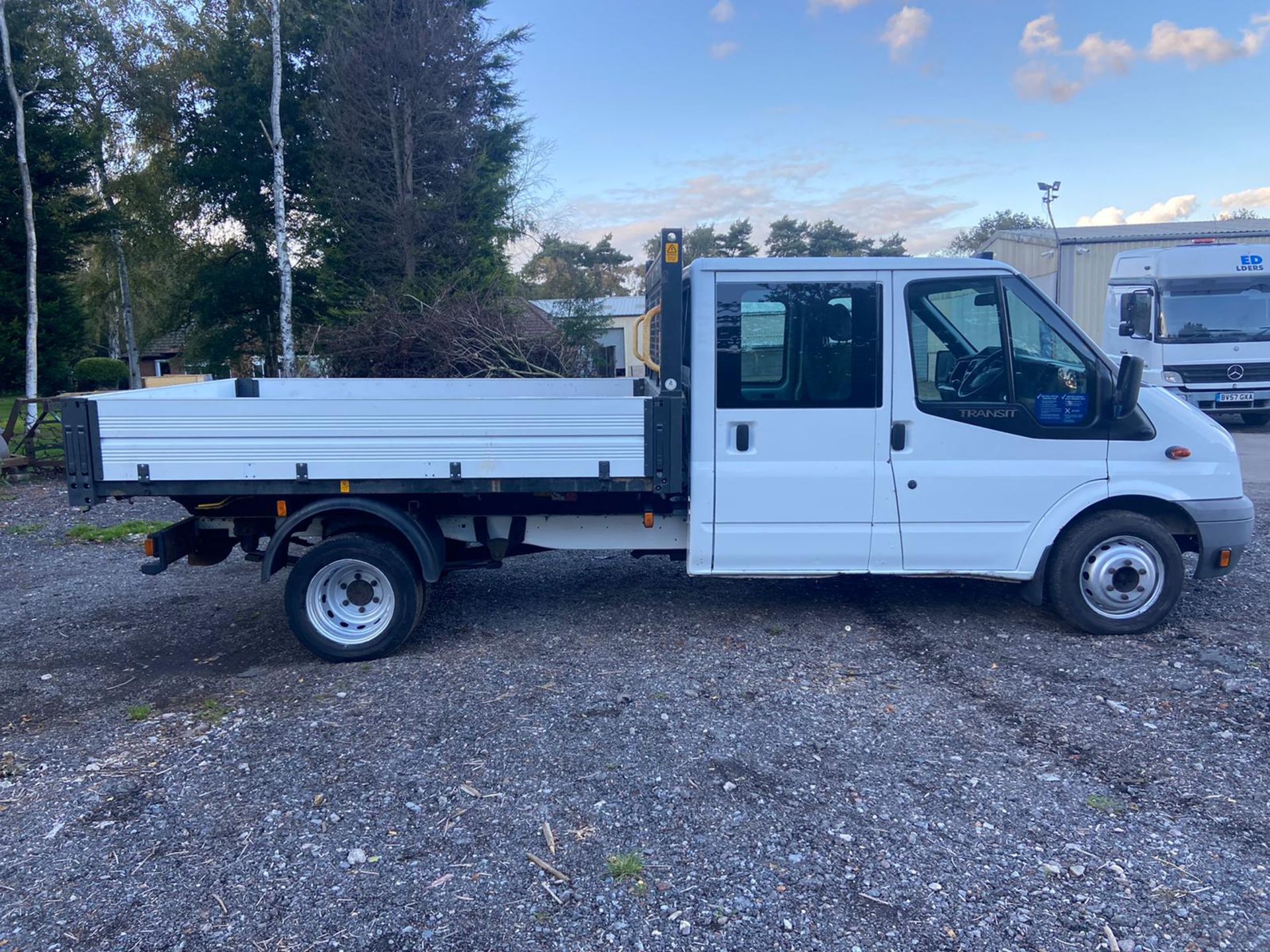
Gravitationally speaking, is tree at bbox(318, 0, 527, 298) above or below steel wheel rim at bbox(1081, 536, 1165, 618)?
above

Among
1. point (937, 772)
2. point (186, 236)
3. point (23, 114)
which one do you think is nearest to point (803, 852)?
point (937, 772)

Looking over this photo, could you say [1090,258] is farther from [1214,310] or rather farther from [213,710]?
[213,710]

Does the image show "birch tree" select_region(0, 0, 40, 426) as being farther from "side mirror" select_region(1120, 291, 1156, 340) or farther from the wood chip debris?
"side mirror" select_region(1120, 291, 1156, 340)

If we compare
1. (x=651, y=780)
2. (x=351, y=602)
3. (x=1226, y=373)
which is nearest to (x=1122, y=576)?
(x=651, y=780)

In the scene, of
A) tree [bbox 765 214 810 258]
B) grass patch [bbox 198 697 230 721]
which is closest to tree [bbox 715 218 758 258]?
tree [bbox 765 214 810 258]

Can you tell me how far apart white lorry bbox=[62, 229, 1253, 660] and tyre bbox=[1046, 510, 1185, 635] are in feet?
0.04

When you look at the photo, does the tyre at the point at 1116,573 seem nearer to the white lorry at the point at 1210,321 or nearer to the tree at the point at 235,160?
the white lorry at the point at 1210,321

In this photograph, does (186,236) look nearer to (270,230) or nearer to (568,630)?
(270,230)

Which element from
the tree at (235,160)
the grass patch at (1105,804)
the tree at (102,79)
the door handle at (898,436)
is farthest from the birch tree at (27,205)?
the grass patch at (1105,804)

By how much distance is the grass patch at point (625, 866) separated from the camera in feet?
11.6

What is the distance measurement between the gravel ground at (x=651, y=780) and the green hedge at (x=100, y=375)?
3874cm

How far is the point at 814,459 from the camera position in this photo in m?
5.78

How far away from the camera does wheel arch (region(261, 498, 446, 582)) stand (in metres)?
5.68

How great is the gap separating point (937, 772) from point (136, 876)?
10.7 feet
